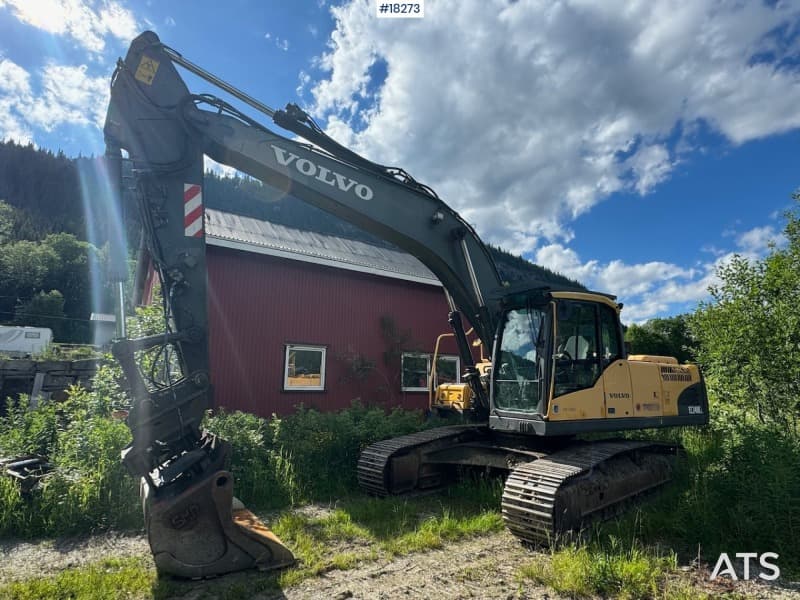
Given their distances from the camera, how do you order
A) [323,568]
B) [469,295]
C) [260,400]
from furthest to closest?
1. [260,400]
2. [469,295]
3. [323,568]

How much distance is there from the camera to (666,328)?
2655 cm

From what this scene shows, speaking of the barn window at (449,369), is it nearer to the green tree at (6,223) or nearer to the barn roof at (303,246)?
the barn roof at (303,246)

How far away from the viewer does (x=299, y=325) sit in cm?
1146

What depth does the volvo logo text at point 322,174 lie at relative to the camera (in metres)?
5.69

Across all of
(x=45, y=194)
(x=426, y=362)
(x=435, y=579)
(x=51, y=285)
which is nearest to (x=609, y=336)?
(x=435, y=579)

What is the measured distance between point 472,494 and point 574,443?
140 cm

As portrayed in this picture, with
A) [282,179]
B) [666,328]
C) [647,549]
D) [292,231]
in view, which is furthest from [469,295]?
[666,328]

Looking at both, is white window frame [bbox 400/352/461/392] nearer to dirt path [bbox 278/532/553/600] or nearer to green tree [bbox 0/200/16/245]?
dirt path [bbox 278/532/553/600]

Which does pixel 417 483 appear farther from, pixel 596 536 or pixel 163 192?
pixel 163 192

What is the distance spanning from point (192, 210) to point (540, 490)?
13.8 ft

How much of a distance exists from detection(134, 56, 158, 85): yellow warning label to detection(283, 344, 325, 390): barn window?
700 centimetres

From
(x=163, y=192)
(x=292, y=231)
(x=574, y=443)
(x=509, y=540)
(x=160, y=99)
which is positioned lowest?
(x=509, y=540)

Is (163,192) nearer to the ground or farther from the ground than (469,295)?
farther from the ground

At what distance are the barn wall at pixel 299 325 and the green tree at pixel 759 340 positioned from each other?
23.5 ft
